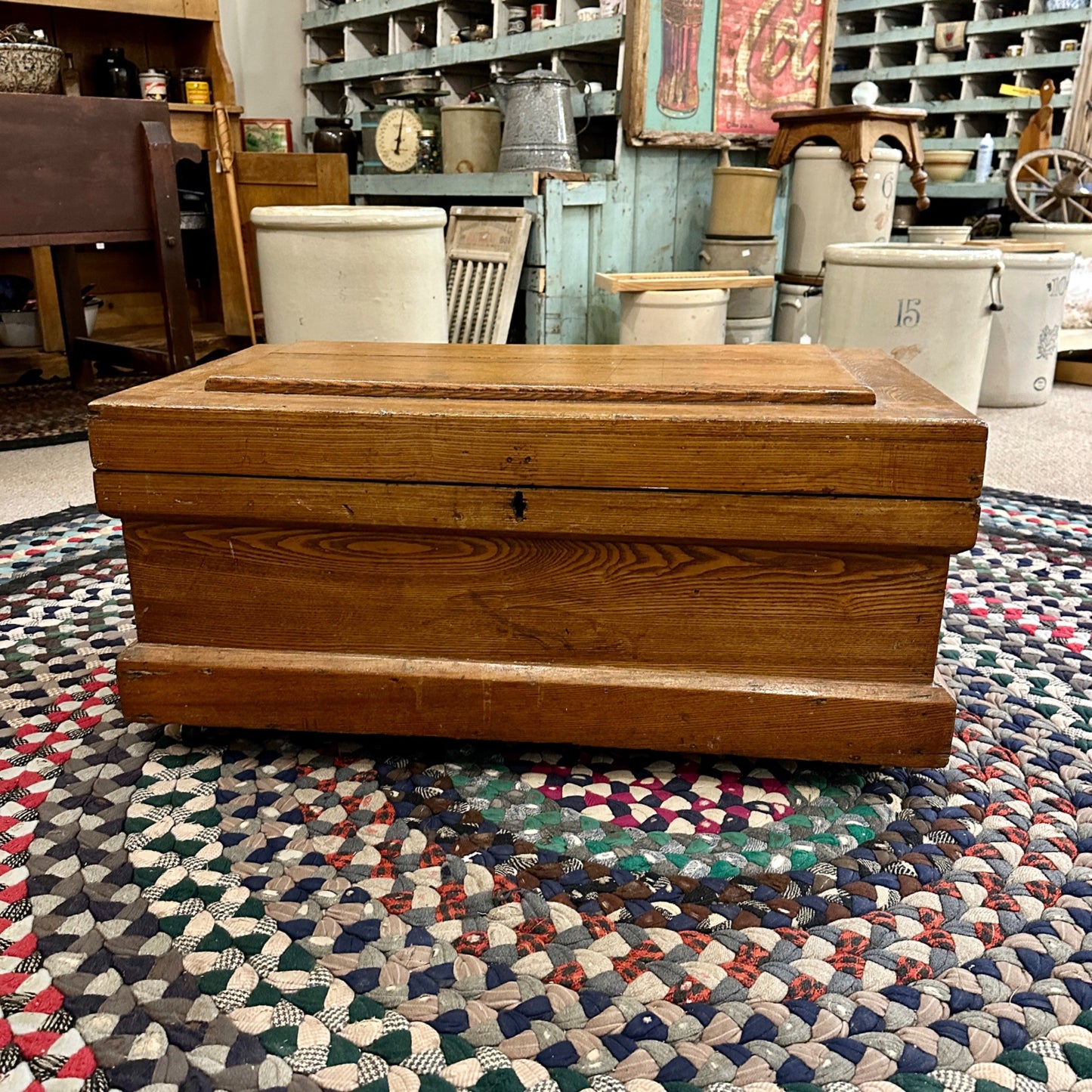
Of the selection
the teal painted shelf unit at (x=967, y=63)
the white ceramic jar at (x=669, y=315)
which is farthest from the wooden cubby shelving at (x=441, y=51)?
the teal painted shelf unit at (x=967, y=63)

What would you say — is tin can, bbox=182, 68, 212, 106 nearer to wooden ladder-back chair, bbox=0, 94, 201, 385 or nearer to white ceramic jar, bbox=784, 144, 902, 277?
wooden ladder-back chair, bbox=0, 94, 201, 385

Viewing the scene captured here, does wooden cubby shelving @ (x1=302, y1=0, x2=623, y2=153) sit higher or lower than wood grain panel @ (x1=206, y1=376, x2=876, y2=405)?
higher

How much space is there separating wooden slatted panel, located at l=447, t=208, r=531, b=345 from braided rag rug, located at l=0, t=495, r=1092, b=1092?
7.56 ft

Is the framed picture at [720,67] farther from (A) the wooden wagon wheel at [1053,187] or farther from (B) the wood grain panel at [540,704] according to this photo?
(B) the wood grain panel at [540,704]

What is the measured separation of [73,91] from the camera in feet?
12.1

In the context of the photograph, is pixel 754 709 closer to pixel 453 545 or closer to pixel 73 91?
pixel 453 545

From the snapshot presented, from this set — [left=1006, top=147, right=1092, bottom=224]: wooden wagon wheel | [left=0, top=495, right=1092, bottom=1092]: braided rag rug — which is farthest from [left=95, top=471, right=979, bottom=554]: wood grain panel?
[left=1006, top=147, right=1092, bottom=224]: wooden wagon wheel

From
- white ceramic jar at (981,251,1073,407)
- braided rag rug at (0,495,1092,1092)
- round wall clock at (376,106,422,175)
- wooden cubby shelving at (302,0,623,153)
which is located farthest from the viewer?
round wall clock at (376,106,422,175)

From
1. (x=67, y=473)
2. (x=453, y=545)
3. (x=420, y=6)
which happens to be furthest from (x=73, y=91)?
(x=453, y=545)

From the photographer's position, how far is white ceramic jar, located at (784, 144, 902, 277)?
10.9 feet

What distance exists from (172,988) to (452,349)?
841 millimetres

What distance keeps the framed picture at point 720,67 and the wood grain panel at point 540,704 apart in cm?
280

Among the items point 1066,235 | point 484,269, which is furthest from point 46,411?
point 1066,235

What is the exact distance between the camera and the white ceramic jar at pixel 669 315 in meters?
2.79
